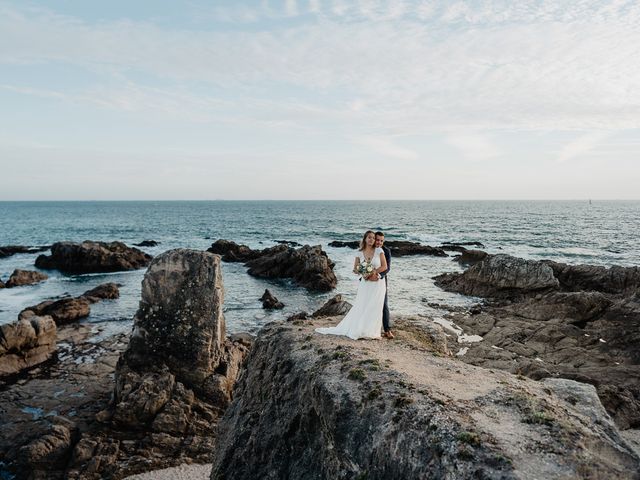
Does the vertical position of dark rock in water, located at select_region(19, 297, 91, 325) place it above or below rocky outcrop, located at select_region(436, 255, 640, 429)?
below

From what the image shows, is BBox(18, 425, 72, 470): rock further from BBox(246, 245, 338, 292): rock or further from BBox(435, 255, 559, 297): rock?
BBox(435, 255, 559, 297): rock

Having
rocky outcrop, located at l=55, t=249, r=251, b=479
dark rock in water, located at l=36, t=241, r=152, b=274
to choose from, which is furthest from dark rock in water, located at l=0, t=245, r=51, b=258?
rocky outcrop, located at l=55, t=249, r=251, b=479

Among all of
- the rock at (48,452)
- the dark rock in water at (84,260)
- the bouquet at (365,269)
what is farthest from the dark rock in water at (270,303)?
the dark rock in water at (84,260)

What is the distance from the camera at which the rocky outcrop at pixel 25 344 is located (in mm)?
17797

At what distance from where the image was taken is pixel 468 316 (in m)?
25.3

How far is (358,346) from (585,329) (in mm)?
15419

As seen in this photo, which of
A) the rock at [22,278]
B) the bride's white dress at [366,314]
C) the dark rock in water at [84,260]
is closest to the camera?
the bride's white dress at [366,314]

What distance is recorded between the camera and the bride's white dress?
11.0 meters

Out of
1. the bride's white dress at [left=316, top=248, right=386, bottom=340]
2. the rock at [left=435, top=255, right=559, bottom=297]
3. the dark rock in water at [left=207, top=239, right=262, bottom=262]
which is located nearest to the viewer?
the bride's white dress at [left=316, top=248, right=386, bottom=340]

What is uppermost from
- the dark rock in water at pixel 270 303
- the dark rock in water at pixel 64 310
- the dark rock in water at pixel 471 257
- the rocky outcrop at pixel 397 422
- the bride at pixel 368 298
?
the bride at pixel 368 298

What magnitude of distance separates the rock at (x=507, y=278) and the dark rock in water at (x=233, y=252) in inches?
986

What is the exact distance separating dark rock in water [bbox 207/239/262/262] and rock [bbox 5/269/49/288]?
59.3 feet

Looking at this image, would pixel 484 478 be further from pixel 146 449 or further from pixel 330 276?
pixel 330 276

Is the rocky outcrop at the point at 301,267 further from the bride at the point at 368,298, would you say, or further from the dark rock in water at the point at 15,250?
the dark rock in water at the point at 15,250
